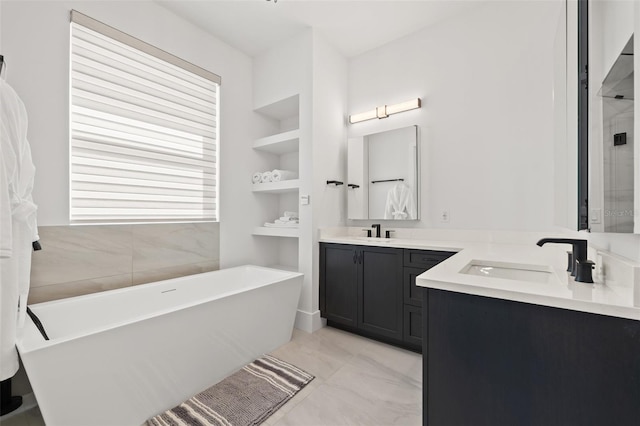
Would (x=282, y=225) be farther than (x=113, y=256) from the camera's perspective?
Yes

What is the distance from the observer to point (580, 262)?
114 cm

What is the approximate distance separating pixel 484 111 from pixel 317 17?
1.81 metres

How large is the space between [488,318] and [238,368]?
180 cm

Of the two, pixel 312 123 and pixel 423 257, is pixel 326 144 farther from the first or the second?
pixel 423 257

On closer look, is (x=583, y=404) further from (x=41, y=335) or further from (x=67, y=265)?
(x=67, y=265)

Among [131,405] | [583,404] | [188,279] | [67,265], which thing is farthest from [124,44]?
[583,404]

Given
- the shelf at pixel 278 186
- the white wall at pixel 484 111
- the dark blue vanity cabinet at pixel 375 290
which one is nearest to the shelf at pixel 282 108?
the shelf at pixel 278 186

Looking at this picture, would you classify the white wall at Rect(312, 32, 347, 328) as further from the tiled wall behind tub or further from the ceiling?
the tiled wall behind tub

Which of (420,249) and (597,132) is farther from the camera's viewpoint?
(420,249)

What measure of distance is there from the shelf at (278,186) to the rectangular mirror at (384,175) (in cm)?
67

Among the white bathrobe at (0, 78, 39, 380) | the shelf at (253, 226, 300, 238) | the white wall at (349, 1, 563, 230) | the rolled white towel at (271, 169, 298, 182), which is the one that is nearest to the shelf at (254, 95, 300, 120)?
the rolled white towel at (271, 169, 298, 182)

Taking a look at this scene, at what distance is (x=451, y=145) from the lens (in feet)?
8.76

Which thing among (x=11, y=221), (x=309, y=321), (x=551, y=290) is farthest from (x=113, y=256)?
(x=551, y=290)

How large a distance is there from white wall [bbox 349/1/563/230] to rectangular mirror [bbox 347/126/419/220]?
121 mm
